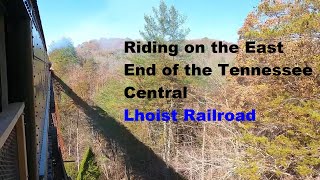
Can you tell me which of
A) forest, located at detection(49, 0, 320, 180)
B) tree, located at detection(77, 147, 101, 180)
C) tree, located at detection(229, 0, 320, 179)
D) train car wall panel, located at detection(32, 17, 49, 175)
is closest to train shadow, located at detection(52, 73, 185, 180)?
forest, located at detection(49, 0, 320, 180)

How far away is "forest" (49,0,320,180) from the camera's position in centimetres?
1116

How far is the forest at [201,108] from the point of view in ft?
36.6

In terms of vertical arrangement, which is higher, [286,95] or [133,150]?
[286,95]

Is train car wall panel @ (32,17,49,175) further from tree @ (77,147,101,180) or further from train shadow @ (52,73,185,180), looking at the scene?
train shadow @ (52,73,185,180)

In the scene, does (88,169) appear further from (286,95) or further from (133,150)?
(286,95)

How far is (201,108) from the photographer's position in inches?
949

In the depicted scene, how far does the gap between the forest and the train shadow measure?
0.24 feet

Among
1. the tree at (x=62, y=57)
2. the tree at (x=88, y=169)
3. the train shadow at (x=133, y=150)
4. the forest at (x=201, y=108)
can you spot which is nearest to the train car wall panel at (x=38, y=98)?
the forest at (x=201, y=108)

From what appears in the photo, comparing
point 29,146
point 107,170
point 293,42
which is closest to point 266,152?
point 293,42

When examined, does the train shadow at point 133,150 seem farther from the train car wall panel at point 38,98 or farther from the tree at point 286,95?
the train car wall panel at point 38,98

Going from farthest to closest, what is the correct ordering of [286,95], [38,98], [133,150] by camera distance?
[133,150] → [286,95] → [38,98]

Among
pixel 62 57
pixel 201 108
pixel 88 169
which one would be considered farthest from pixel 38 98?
pixel 62 57

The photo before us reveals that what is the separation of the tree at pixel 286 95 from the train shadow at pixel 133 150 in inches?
486

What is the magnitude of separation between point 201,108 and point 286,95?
40.6ft
